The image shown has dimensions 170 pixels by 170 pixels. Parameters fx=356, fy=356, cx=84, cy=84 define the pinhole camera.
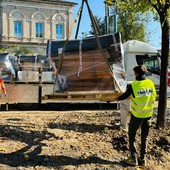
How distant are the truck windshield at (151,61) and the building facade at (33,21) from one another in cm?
3966

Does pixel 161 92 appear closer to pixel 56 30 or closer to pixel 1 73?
pixel 1 73

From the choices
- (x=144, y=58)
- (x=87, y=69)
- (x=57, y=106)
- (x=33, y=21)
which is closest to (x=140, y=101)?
(x=87, y=69)

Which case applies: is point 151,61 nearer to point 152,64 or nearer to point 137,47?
point 152,64

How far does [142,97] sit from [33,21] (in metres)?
53.0

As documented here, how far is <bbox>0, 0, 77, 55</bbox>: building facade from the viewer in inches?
2179

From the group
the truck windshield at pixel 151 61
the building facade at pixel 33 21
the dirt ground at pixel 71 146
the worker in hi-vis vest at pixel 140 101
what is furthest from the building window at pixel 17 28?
the worker in hi-vis vest at pixel 140 101

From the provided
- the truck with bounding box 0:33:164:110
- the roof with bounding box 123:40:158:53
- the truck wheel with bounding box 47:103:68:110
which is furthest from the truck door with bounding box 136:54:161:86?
the truck with bounding box 0:33:164:110

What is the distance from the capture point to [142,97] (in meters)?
6.59

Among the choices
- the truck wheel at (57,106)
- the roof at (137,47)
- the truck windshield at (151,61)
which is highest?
the roof at (137,47)

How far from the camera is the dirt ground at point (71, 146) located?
21.6 ft

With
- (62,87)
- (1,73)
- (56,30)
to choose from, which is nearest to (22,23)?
(56,30)

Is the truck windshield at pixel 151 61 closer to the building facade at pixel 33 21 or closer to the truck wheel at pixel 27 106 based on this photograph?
the truck wheel at pixel 27 106

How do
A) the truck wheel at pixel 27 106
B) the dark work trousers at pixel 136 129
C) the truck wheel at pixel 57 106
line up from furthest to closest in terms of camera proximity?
the truck wheel at pixel 57 106 < the truck wheel at pixel 27 106 < the dark work trousers at pixel 136 129

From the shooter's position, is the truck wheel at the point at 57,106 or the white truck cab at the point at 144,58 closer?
the truck wheel at the point at 57,106
